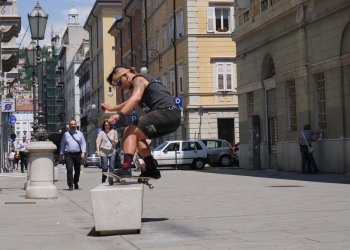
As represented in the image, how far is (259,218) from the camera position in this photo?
32.1 ft

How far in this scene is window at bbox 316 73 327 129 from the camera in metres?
24.8

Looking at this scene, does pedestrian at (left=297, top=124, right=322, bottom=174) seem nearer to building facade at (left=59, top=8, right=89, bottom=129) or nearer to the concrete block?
the concrete block

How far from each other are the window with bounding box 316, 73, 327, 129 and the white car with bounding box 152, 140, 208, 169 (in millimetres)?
12255

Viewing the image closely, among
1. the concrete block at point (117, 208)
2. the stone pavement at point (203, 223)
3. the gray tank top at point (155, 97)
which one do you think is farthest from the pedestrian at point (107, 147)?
the concrete block at point (117, 208)

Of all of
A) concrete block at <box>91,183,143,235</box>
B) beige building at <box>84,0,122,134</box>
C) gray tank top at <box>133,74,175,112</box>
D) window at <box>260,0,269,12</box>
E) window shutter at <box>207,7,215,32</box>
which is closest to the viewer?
concrete block at <box>91,183,143,235</box>

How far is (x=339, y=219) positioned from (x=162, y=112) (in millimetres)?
2668

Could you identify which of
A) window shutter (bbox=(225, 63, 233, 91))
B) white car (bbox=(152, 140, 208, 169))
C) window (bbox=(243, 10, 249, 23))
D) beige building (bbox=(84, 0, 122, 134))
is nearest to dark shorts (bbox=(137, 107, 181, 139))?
window (bbox=(243, 10, 249, 23))

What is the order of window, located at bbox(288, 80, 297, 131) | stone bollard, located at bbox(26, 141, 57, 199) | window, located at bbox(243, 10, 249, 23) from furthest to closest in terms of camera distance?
window, located at bbox(243, 10, 249, 23) < window, located at bbox(288, 80, 297, 131) < stone bollard, located at bbox(26, 141, 57, 199)

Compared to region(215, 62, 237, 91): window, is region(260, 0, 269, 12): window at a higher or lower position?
higher

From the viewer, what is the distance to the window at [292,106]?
27.4 m

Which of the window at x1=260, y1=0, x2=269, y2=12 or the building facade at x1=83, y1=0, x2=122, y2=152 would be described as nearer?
the window at x1=260, y1=0, x2=269, y2=12

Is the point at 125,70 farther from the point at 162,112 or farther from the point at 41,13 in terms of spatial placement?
the point at 41,13

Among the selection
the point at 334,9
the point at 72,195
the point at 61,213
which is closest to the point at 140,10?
the point at 334,9

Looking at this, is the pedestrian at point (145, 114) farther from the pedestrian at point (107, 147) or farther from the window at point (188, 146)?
the window at point (188, 146)
